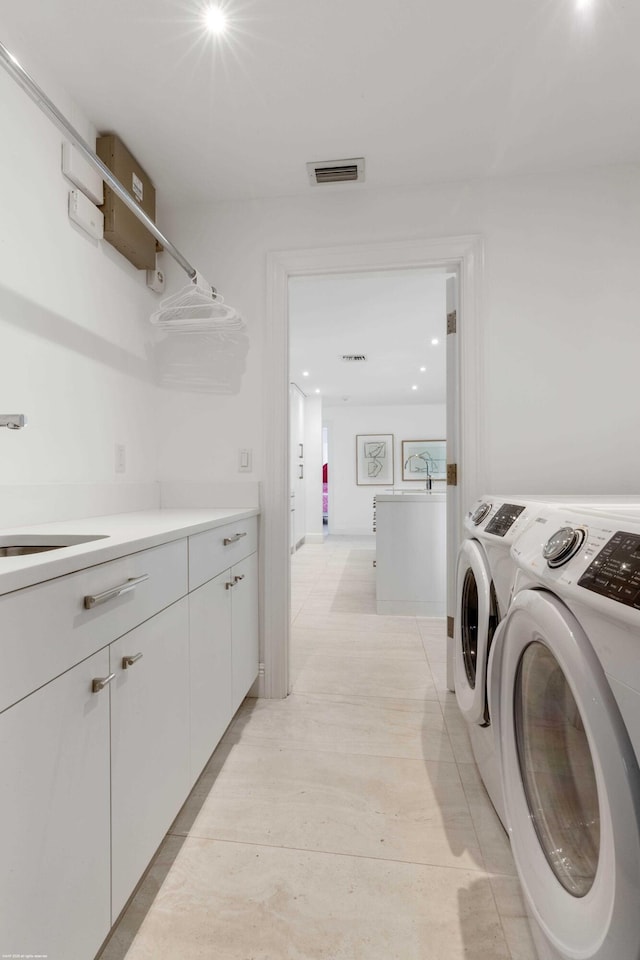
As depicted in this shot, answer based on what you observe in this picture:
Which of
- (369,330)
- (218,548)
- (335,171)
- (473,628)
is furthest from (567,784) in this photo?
(369,330)

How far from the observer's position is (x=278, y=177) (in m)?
2.04

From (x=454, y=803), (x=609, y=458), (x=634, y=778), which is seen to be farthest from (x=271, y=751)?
(x=609, y=458)

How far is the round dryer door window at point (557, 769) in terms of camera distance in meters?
0.71

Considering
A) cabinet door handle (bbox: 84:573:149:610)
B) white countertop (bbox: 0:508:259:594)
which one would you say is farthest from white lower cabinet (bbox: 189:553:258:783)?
cabinet door handle (bbox: 84:573:149:610)

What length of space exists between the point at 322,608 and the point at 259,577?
157 centimetres

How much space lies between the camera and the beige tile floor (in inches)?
39.8

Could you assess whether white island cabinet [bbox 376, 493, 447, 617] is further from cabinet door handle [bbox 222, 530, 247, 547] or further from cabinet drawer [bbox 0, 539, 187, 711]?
cabinet drawer [bbox 0, 539, 187, 711]

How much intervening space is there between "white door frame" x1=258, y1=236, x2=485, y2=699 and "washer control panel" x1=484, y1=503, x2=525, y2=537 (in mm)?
658

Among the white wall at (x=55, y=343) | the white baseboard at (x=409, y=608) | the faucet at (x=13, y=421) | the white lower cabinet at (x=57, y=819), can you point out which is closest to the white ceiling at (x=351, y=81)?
the white wall at (x=55, y=343)

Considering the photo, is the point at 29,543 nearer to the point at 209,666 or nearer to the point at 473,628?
the point at 209,666

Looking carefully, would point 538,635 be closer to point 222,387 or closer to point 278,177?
point 222,387

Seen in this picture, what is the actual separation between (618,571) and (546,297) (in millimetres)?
1798

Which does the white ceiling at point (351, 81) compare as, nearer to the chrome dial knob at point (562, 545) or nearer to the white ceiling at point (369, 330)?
the white ceiling at point (369, 330)

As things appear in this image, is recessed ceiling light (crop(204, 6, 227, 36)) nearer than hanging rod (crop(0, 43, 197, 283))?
No
